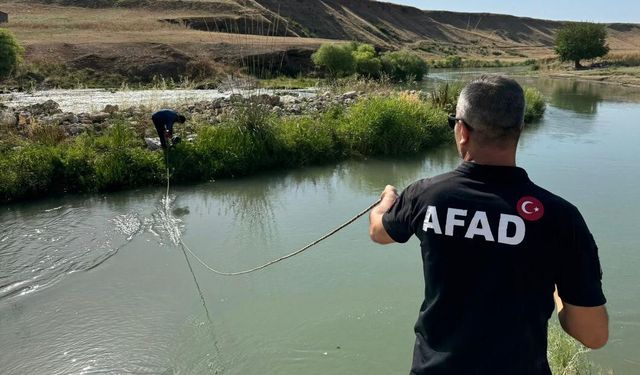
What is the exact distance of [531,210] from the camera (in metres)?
1.62

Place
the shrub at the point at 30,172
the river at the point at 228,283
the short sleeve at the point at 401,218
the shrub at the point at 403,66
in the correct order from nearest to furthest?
the short sleeve at the point at 401,218 < the river at the point at 228,283 < the shrub at the point at 30,172 < the shrub at the point at 403,66

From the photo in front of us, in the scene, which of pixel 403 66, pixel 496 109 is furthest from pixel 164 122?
pixel 403 66

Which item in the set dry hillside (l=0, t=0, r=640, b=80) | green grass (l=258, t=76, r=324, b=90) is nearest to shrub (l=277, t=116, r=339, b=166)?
dry hillside (l=0, t=0, r=640, b=80)

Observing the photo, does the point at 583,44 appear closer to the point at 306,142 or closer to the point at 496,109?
the point at 306,142

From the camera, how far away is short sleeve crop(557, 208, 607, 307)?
5.34 feet

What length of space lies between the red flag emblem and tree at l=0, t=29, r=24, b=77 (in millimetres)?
26281

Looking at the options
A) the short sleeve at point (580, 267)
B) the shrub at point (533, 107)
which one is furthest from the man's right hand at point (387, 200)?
the shrub at point (533, 107)

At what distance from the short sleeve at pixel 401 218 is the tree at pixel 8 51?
25.7 m

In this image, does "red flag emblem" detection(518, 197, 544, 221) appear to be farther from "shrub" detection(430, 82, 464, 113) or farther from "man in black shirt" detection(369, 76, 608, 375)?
"shrub" detection(430, 82, 464, 113)

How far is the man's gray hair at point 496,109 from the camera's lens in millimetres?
1714

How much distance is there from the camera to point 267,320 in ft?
17.4

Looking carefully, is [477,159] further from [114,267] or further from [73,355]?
[114,267]

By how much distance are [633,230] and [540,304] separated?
23.2 ft

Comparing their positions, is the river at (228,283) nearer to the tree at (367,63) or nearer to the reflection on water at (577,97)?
the reflection on water at (577,97)
